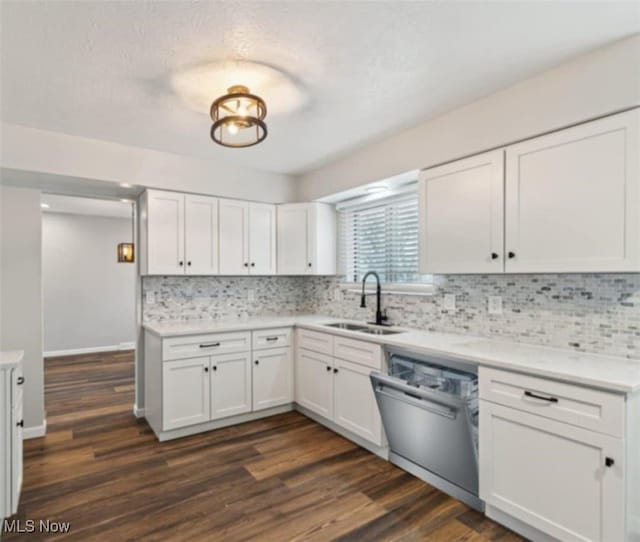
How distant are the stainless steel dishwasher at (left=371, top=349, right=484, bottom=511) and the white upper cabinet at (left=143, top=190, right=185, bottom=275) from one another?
6.62 feet

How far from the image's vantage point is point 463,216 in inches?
96.3

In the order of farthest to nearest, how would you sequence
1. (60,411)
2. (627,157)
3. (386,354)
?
(60,411), (386,354), (627,157)

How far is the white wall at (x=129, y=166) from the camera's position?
271cm

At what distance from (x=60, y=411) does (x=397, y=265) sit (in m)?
3.60

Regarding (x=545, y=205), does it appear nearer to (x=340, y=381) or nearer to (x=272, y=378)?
(x=340, y=381)

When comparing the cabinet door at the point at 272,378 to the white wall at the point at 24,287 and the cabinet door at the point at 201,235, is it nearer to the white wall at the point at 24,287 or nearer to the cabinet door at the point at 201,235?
the cabinet door at the point at 201,235

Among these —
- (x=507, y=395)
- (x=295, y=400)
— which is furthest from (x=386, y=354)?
(x=295, y=400)

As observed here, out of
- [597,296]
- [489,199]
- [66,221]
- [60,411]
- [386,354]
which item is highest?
[66,221]

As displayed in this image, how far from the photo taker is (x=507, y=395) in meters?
1.91

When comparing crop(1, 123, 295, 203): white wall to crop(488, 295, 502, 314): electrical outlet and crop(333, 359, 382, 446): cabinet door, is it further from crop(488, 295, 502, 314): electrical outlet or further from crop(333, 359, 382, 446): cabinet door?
crop(488, 295, 502, 314): electrical outlet

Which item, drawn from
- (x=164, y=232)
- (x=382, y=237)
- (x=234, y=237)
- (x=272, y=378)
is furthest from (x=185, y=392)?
(x=382, y=237)

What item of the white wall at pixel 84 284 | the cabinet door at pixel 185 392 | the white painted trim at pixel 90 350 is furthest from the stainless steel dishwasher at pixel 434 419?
the white wall at pixel 84 284

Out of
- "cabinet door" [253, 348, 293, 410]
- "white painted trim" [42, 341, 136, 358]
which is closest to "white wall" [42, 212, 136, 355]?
"white painted trim" [42, 341, 136, 358]

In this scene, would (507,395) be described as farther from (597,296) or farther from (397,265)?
(397,265)
